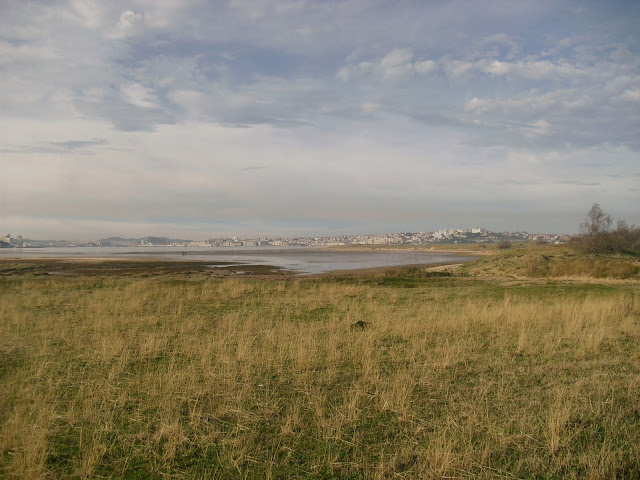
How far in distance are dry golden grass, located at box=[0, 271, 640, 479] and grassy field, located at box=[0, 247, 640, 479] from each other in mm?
28

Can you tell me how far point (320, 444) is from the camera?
191 inches

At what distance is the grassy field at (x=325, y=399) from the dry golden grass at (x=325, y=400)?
28mm

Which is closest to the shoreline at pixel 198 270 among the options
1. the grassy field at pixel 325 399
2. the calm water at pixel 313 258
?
the calm water at pixel 313 258

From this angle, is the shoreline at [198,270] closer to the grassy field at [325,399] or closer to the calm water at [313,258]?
the calm water at [313,258]

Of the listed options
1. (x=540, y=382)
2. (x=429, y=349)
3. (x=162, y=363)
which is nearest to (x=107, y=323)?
(x=162, y=363)

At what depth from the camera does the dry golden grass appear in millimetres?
4418

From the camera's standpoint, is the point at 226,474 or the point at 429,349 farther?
the point at 429,349

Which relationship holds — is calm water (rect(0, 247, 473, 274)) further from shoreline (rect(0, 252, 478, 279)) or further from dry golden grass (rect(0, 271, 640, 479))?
dry golden grass (rect(0, 271, 640, 479))

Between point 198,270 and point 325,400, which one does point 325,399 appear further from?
point 198,270

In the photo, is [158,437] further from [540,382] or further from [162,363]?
[540,382]

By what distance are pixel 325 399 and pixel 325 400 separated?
0.19ft

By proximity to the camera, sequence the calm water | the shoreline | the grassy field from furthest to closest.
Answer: the calm water → the shoreline → the grassy field

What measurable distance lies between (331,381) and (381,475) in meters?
3.00

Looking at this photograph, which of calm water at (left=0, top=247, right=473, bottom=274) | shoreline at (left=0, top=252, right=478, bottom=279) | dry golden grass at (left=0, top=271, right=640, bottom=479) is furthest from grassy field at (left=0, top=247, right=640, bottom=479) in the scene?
calm water at (left=0, top=247, right=473, bottom=274)
